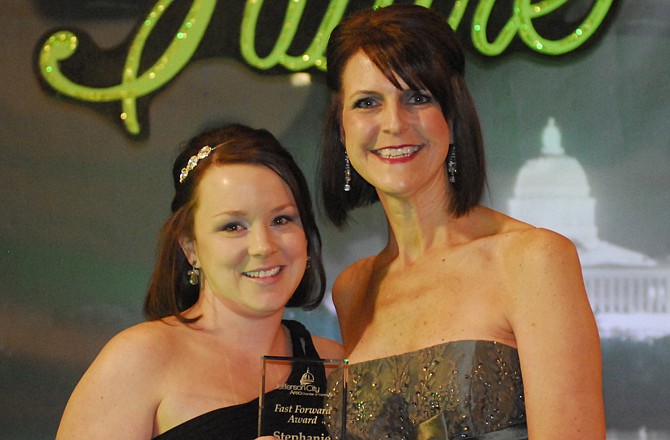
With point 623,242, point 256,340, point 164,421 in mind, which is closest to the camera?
point 164,421

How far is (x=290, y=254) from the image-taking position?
2547mm

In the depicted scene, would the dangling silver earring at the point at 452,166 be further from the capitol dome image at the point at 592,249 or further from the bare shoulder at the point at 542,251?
the capitol dome image at the point at 592,249

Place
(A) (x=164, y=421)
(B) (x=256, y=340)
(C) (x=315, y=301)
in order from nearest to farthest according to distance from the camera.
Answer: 1. (A) (x=164, y=421)
2. (B) (x=256, y=340)
3. (C) (x=315, y=301)

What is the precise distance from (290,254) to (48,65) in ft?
8.07

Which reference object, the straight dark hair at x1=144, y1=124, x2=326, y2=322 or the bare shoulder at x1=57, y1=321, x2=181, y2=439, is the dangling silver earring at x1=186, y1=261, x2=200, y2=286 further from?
the bare shoulder at x1=57, y1=321, x2=181, y2=439

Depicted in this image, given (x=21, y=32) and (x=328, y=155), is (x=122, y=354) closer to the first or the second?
(x=328, y=155)

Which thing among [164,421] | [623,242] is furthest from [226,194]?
[623,242]

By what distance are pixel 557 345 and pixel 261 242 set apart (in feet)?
2.34

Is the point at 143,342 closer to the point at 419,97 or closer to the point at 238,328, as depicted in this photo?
the point at 238,328

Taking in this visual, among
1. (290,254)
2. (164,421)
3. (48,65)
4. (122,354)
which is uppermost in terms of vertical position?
(48,65)

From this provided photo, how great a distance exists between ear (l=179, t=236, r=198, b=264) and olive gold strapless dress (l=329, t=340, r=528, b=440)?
0.55 m

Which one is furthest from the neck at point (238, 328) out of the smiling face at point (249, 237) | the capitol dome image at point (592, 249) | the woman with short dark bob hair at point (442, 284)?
the capitol dome image at point (592, 249)

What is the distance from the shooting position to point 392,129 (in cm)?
268

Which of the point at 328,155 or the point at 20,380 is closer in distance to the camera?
the point at 328,155
